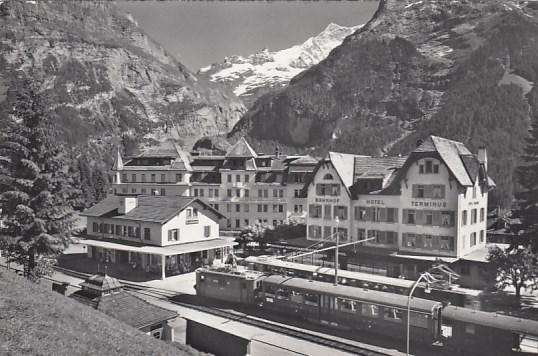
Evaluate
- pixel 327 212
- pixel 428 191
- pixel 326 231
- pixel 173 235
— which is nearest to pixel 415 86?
pixel 327 212

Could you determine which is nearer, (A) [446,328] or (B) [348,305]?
(A) [446,328]

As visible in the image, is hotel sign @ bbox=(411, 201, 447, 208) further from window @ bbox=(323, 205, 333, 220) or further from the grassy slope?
the grassy slope

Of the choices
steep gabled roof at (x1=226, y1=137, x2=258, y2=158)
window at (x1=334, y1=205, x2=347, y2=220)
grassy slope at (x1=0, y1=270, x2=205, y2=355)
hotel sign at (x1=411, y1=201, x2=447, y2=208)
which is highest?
steep gabled roof at (x1=226, y1=137, x2=258, y2=158)

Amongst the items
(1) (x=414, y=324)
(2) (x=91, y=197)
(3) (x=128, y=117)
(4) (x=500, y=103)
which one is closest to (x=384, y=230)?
(1) (x=414, y=324)

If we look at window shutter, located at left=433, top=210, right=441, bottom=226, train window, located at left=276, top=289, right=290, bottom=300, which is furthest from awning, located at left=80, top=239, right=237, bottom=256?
window shutter, located at left=433, top=210, right=441, bottom=226

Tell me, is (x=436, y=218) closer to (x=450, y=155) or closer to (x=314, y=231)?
(x=450, y=155)

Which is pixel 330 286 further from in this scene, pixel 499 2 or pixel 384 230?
pixel 499 2
